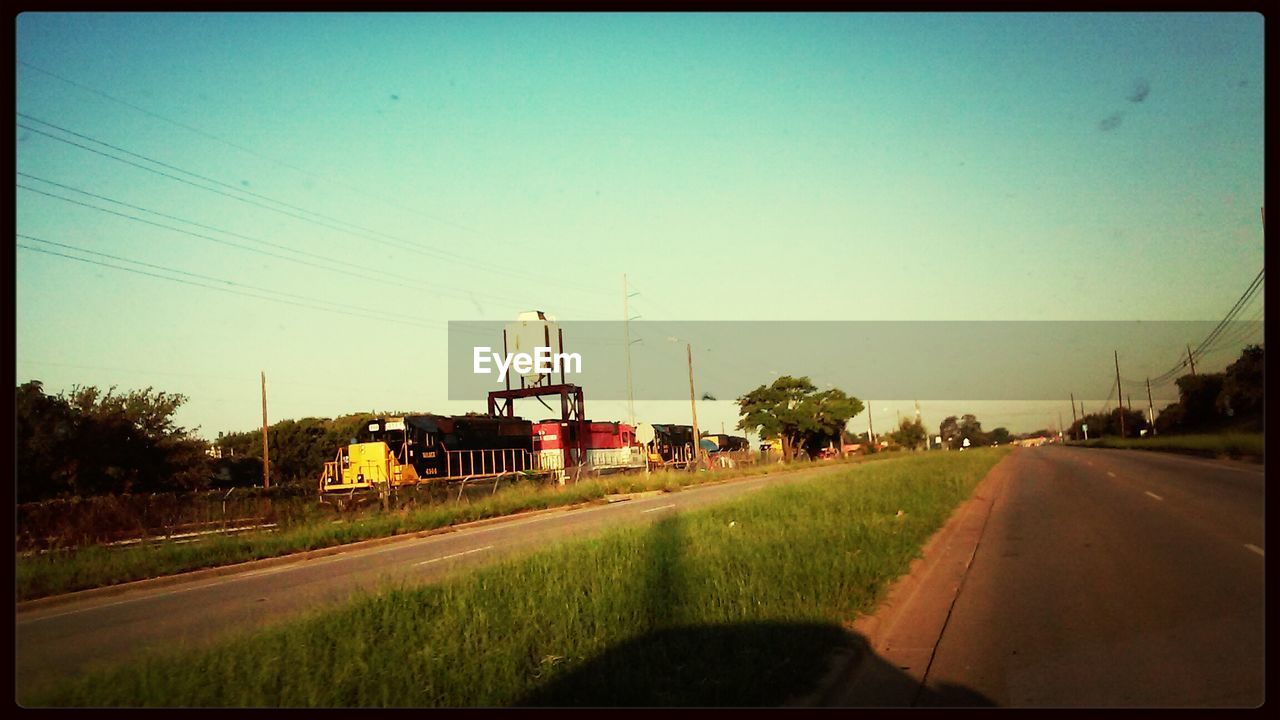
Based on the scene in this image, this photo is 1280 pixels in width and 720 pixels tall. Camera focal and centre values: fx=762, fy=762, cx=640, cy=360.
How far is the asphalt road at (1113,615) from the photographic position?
221 inches

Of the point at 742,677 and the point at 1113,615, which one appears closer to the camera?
the point at 742,677

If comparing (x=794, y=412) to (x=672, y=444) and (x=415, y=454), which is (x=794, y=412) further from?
(x=415, y=454)

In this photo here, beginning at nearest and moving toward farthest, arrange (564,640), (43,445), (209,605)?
(564,640)
(209,605)
(43,445)

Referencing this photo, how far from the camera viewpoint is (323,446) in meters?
59.8

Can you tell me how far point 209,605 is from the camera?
11281 millimetres

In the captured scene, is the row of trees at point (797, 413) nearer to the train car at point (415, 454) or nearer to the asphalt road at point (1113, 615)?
the train car at point (415, 454)

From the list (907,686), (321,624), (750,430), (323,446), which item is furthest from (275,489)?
(750,430)

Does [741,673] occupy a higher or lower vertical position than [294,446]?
lower

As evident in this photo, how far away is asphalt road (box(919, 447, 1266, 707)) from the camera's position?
18.4 ft

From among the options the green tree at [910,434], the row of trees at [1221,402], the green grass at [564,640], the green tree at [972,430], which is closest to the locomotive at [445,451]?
the green grass at [564,640]

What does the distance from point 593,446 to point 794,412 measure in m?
34.9

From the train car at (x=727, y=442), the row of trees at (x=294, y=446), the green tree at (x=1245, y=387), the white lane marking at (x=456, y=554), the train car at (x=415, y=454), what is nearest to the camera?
the white lane marking at (x=456, y=554)

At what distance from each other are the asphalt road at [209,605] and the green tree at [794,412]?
64.6 m

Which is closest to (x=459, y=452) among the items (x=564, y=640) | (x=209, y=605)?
(x=209, y=605)
